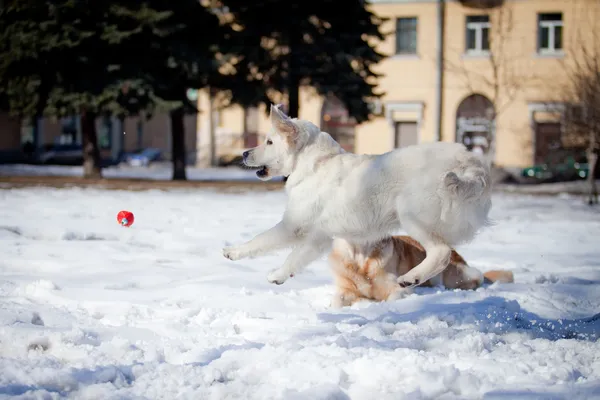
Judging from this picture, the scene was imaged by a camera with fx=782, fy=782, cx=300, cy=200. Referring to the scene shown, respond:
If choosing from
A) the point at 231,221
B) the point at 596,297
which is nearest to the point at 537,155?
the point at 231,221

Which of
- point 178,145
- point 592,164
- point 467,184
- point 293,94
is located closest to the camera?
point 467,184

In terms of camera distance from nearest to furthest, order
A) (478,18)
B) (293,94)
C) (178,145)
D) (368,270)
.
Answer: (368,270) → (293,94) → (178,145) → (478,18)

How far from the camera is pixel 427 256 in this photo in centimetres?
470

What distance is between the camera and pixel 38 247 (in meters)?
7.84

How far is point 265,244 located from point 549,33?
29727 mm

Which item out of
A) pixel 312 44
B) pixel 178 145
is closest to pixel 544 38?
pixel 312 44

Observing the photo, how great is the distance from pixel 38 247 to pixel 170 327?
347cm

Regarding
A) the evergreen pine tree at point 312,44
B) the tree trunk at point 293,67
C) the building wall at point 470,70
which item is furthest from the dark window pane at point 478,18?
the tree trunk at point 293,67

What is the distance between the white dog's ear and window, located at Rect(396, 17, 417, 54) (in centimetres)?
2867

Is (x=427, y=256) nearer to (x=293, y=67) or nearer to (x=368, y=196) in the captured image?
(x=368, y=196)

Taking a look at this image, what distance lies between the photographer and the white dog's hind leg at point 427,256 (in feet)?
15.1

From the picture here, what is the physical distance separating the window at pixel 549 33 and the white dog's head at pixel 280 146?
94.9 feet

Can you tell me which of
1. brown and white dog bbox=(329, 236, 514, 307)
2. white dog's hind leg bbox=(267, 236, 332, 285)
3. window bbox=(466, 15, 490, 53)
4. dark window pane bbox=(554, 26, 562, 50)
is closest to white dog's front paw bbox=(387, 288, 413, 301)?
brown and white dog bbox=(329, 236, 514, 307)

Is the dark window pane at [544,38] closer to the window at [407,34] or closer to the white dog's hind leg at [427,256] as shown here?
the window at [407,34]
